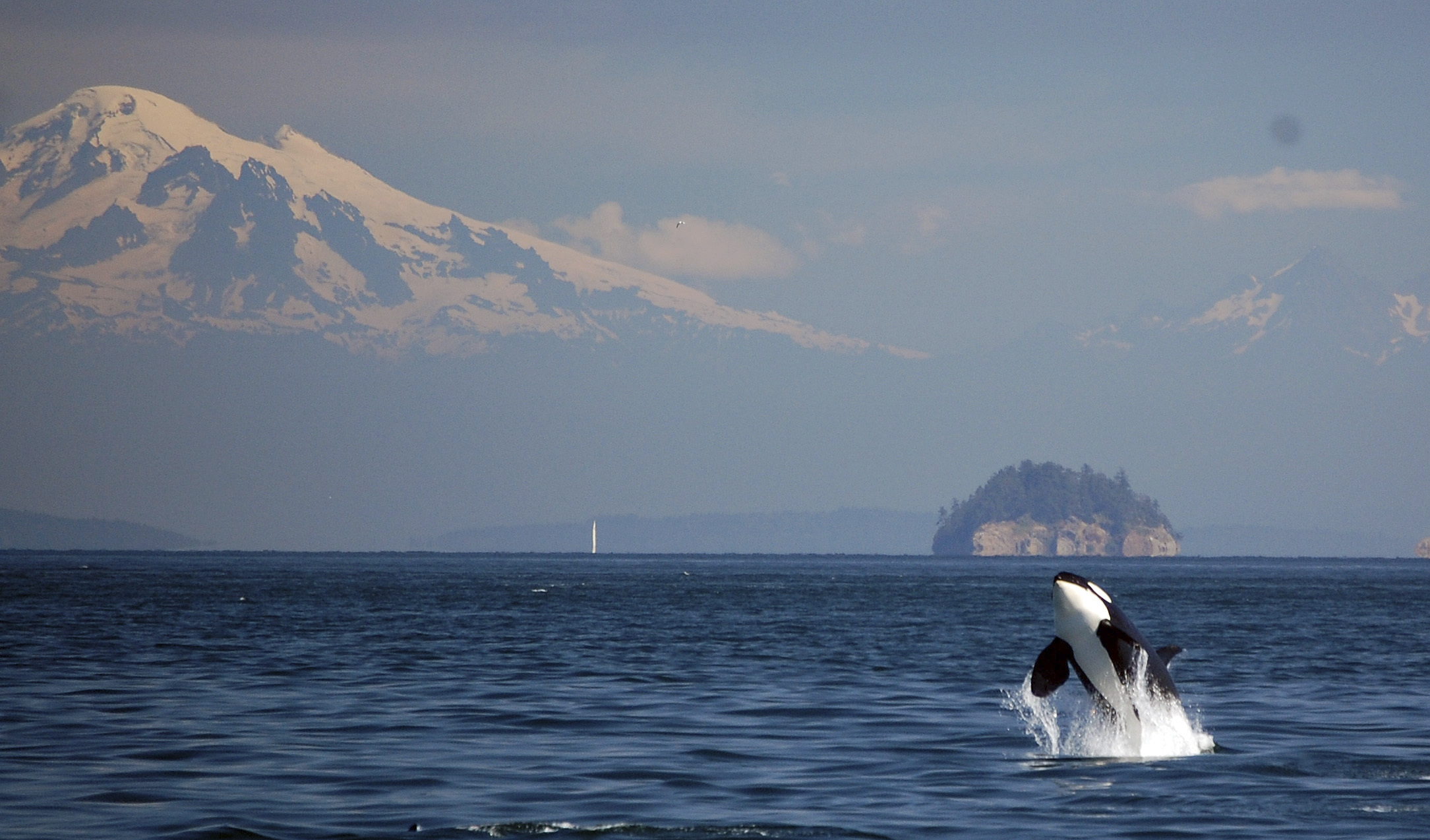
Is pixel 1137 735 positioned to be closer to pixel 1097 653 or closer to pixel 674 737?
pixel 1097 653

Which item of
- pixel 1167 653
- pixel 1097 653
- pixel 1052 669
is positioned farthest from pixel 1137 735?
pixel 1052 669

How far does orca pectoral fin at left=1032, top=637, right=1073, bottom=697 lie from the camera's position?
20.8 metres

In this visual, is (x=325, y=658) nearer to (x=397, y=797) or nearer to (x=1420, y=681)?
(x=397, y=797)

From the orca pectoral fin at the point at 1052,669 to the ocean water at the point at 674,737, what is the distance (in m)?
1.30

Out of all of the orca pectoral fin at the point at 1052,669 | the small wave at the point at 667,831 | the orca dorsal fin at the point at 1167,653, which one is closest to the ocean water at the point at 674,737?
the small wave at the point at 667,831

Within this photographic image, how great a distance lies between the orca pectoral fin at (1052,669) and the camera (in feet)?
68.1

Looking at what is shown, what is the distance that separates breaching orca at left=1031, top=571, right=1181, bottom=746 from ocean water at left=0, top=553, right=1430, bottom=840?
1.13m

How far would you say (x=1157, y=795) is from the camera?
19266 mm

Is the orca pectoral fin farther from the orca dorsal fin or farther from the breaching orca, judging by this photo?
the orca dorsal fin

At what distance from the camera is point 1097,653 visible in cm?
2156

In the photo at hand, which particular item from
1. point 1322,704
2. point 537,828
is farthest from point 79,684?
point 1322,704

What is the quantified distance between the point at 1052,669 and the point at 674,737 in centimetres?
695

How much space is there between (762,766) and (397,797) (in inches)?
215

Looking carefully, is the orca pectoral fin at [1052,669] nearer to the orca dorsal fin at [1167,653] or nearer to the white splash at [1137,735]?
the white splash at [1137,735]
